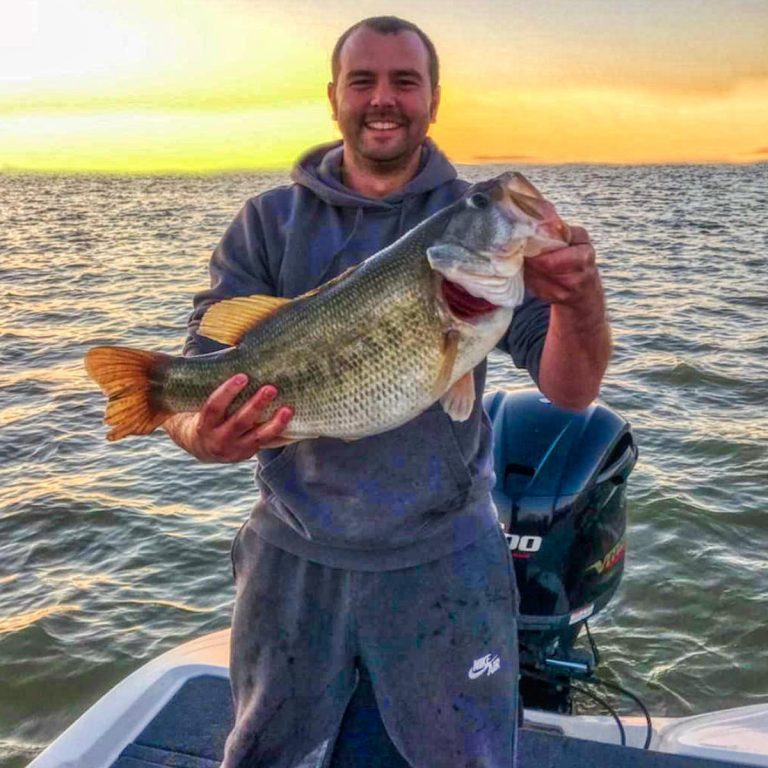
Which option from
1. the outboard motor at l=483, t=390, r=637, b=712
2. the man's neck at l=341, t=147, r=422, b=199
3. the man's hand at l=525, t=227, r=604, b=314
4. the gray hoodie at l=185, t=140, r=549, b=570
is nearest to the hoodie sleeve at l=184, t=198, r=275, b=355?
the gray hoodie at l=185, t=140, r=549, b=570

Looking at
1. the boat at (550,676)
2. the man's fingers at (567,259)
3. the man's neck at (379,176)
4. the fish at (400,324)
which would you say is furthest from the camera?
the boat at (550,676)

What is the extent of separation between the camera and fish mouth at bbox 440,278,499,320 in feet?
9.32

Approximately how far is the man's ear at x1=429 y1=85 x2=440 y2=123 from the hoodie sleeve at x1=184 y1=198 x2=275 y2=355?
0.73 m

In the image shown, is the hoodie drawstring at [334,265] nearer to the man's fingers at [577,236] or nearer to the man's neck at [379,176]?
the man's neck at [379,176]

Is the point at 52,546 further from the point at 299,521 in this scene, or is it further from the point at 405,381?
the point at 405,381

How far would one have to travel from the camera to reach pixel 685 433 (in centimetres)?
998

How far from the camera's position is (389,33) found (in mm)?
3287

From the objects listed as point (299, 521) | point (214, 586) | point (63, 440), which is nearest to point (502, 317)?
point (299, 521)

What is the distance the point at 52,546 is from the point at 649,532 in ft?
17.5

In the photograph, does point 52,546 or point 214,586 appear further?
point 52,546

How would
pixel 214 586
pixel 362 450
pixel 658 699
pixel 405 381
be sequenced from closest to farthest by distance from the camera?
pixel 405 381, pixel 362 450, pixel 658 699, pixel 214 586

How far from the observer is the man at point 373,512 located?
10.1 ft

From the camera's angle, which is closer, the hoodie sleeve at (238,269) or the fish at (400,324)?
the fish at (400,324)

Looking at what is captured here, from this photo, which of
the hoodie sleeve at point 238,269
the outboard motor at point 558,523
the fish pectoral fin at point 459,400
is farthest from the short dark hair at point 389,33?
the outboard motor at point 558,523
